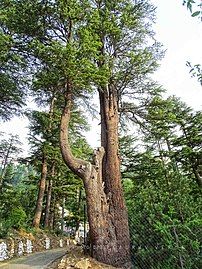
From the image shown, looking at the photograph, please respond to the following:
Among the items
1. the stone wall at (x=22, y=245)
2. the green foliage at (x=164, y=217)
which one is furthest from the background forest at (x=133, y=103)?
the stone wall at (x=22, y=245)

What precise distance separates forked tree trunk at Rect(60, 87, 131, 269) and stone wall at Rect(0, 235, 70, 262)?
3.97m

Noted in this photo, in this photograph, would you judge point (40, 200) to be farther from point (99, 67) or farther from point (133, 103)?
point (99, 67)

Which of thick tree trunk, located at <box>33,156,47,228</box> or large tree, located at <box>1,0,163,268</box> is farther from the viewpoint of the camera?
thick tree trunk, located at <box>33,156,47,228</box>

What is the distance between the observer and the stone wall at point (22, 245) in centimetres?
934

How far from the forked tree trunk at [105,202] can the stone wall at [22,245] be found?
397 centimetres

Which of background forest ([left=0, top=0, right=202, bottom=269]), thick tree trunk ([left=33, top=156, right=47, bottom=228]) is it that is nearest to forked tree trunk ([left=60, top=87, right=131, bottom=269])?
background forest ([left=0, top=0, right=202, bottom=269])

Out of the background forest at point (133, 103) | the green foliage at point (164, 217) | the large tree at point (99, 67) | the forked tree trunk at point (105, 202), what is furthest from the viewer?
the large tree at point (99, 67)

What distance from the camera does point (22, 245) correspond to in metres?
10.7

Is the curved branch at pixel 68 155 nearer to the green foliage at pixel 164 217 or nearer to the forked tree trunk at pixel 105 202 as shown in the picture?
the forked tree trunk at pixel 105 202

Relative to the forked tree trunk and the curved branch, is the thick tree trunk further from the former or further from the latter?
the curved branch

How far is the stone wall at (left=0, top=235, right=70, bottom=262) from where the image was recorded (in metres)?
9.34

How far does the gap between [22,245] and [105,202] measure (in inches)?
197

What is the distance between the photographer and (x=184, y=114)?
45.1 feet

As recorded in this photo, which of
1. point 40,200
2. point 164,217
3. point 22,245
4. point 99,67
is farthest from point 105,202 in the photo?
point 40,200
